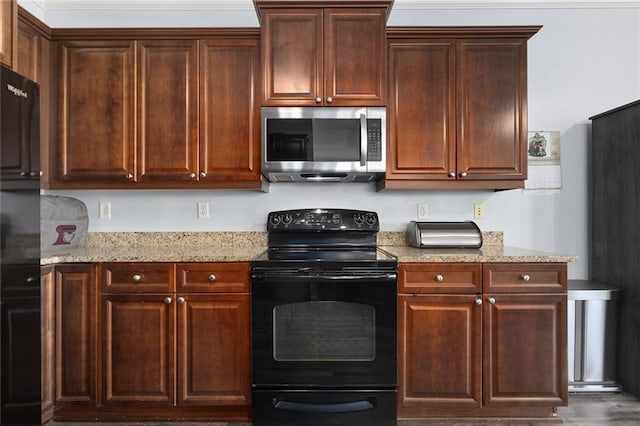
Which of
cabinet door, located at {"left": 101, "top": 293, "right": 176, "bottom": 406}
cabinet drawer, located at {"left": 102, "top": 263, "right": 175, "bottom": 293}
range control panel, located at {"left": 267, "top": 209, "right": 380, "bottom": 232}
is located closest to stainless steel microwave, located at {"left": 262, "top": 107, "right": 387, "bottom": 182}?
range control panel, located at {"left": 267, "top": 209, "right": 380, "bottom": 232}

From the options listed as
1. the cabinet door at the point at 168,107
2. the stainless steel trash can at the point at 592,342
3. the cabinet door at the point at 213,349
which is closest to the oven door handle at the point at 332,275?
the cabinet door at the point at 213,349

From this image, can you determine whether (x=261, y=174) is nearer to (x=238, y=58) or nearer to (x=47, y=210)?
(x=238, y=58)

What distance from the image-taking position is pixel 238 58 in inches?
99.3

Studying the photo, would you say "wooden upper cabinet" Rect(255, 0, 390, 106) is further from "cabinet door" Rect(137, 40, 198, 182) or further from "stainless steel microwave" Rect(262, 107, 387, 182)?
"cabinet door" Rect(137, 40, 198, 182)

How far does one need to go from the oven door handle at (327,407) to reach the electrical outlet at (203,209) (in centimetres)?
133

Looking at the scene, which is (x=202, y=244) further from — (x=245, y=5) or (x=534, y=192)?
(x=534, y=192)

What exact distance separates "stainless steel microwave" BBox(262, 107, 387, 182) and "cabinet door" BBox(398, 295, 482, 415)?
0.86m

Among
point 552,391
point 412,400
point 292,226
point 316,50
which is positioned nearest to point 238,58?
point 316,50

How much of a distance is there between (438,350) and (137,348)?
1.61m

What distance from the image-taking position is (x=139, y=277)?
219 centimetres

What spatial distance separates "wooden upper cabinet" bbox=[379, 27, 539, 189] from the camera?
2.50 meters

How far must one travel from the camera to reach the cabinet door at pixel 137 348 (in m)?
2.19

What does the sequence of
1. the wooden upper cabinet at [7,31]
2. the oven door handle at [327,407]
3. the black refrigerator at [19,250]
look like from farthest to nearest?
the oven door handle at [327,407] → the wooden upper cabinet at [7,31] → the black refrigerator at [19,250]

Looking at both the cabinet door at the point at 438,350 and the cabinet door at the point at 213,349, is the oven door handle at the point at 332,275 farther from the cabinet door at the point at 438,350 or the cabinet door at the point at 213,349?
the cabinet door at the point at 213,349
